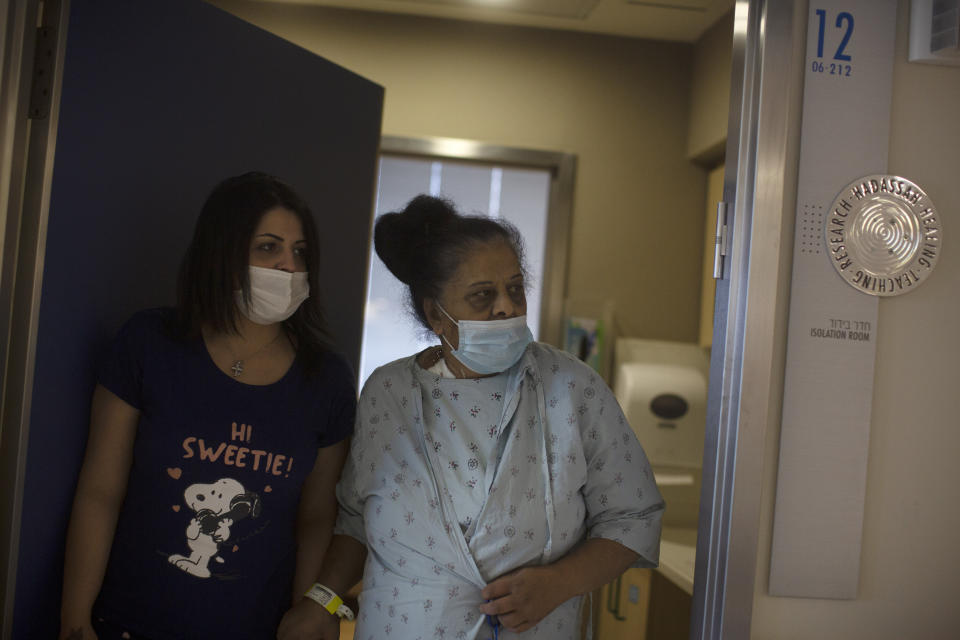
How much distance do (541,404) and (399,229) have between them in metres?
0.43

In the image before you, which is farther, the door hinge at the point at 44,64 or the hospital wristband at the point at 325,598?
the hospital wristband at the point at 325,598

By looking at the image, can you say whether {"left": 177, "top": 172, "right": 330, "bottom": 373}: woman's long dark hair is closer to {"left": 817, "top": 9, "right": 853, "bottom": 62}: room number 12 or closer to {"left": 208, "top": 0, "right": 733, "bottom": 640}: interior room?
{"left": 817, "top": 9, "right": 853, "bottom": 62}: room number 12

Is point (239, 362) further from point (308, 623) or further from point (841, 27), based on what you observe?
point (841, 27)

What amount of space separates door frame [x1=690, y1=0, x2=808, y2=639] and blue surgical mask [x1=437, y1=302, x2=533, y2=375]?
33 centimetres

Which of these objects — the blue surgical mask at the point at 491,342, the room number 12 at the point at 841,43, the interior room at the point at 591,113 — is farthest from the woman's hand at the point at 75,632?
the interior room at the point at 591,113

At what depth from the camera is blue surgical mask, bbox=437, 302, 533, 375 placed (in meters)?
1.37

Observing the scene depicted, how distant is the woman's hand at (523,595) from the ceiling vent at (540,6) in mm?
2524

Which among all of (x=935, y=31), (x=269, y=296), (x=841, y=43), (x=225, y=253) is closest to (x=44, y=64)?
(x=225, y=253)

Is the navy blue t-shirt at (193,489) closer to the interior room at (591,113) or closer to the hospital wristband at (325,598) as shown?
the hospital wristband at (325,598)

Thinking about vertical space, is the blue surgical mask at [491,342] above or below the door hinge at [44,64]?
below

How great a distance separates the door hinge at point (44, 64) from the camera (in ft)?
4.41

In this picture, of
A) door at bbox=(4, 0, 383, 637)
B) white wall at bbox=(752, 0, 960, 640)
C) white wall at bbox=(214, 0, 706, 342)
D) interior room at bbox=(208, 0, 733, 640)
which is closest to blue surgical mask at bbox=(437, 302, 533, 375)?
white wall at bbox=(752, 0, 960, 640)

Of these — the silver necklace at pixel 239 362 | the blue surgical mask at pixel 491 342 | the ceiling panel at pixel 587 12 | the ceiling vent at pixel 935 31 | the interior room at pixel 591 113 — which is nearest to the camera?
the ceiling vent at pixel 935 31

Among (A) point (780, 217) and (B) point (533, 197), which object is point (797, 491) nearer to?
(A) point (780, 217)
